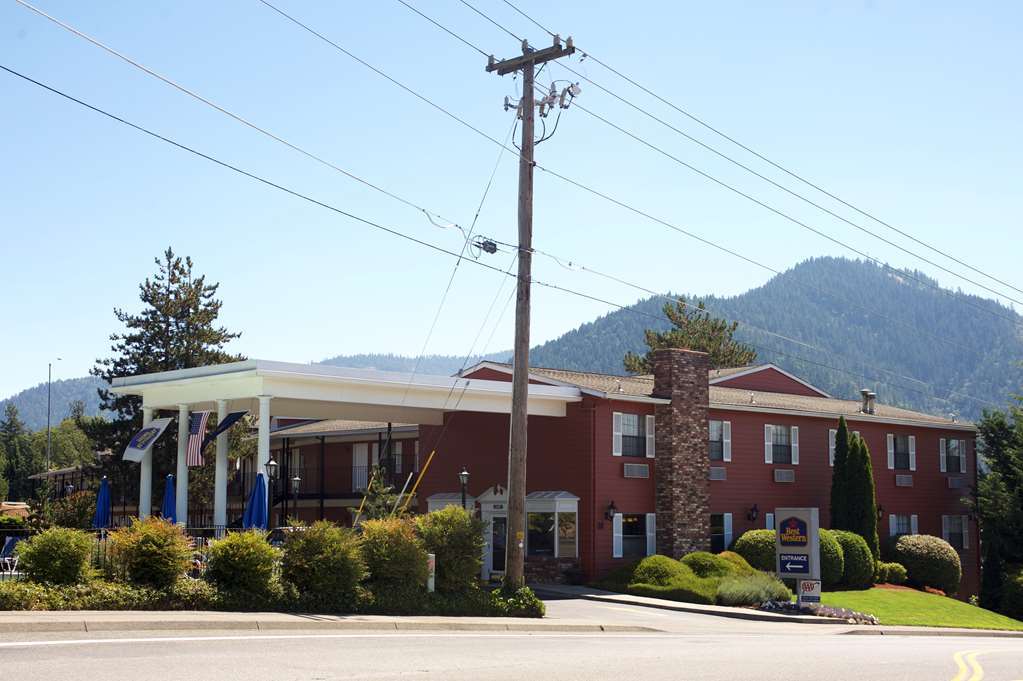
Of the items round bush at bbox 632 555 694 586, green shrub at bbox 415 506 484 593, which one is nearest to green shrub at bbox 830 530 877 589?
round bush at bbox 632 555 694 586

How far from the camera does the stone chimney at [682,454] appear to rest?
35719 mm

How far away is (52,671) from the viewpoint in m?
11.8

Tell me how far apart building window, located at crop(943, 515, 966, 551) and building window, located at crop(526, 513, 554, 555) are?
68.1ft

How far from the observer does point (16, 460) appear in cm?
10012

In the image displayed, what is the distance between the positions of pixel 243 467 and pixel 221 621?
1382 inches

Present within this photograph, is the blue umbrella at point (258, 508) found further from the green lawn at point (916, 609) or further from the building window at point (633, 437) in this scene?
the green lawn at point (916, 609)

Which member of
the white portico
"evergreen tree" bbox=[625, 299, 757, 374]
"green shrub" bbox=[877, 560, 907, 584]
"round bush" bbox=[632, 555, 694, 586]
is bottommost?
"green shrub" bbox=[877, 560, 907, 584]

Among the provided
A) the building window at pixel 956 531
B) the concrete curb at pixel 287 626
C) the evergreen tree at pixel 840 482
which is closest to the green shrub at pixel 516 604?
the concrete curb at pixel 287 626

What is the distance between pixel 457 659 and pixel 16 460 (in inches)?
3787

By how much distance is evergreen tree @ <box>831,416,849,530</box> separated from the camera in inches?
1574

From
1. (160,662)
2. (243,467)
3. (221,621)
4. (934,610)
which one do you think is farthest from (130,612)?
(243,467)

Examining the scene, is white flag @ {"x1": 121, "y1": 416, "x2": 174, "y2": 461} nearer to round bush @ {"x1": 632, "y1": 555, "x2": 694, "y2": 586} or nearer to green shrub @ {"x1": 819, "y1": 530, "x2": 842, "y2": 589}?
round bush @ {"x1": 632, "y1": 555, "x2": 694, "y2": 586}

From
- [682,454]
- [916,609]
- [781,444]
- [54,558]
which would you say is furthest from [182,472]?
[916,609]

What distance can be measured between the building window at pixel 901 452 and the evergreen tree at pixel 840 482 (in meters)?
5.80
